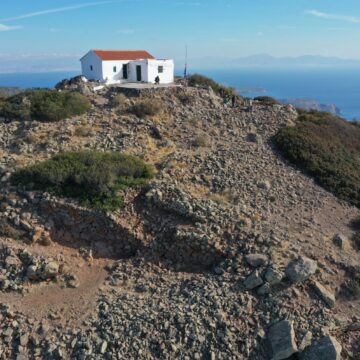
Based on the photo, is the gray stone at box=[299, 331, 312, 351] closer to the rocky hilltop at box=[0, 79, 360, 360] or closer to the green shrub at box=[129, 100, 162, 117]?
the rocky hilltop at box=[0, 79, 360, 360]

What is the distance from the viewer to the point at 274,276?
11.7 metres

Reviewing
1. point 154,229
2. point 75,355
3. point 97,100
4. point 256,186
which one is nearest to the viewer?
point 75,355

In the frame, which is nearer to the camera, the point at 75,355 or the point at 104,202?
the point at 75,355

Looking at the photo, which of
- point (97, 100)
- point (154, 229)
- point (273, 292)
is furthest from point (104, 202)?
point (97, 100)

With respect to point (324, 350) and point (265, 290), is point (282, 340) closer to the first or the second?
point (324, 350)

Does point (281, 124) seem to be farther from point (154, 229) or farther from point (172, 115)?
point (154, 229)

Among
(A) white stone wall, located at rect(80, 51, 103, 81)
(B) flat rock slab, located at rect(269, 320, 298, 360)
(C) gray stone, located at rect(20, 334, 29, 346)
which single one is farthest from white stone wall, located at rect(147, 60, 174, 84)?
(B) flat rock slab, located at rect(269, 320, 298, 360)

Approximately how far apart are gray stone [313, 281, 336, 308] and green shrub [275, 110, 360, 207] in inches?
240

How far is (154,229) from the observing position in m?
14.0

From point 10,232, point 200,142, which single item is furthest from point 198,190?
point 10,232

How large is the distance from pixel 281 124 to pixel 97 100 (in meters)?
10.9

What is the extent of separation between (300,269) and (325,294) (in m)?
0.99

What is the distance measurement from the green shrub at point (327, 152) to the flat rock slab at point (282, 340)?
8.02 m

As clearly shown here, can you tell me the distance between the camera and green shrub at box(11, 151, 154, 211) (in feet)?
48.2
